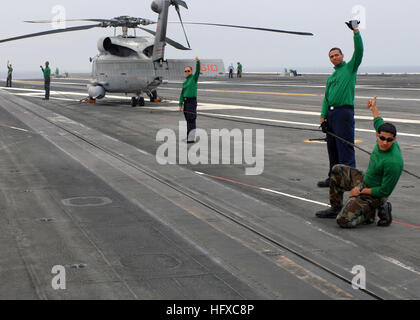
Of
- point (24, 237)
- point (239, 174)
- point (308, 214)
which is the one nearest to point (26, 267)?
point (24, 237)

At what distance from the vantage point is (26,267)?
20.0 feet

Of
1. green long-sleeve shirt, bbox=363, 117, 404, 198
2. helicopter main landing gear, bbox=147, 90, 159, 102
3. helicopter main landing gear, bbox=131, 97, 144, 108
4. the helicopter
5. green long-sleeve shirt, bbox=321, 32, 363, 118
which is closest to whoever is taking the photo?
green long-sleeve shirt, bbox=363, 117, 404, 198

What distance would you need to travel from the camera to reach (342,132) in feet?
32.4

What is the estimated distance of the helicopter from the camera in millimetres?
25531

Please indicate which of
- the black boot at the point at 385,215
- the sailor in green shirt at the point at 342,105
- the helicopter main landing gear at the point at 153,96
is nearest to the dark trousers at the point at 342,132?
the sailor in green shirt at the point at 342,105

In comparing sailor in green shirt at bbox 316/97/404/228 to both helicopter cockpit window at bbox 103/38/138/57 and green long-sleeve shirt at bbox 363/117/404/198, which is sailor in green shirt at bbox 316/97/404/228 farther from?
helicopter cockpit window at bbox 103/38/138/57

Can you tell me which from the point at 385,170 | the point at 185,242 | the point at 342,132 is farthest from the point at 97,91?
the point at 385,170

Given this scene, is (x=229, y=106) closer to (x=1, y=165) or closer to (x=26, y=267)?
(x=1, y=165)

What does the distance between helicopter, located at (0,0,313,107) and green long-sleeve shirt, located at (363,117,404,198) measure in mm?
17441

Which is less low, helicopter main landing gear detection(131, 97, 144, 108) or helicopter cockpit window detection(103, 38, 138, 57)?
helicopter cockpit window detection(103, 38, 138, 57)

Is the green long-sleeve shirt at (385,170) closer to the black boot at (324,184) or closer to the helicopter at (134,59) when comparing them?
the black boot at (324,184)

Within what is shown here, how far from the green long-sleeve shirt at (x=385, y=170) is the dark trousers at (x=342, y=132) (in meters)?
2.23

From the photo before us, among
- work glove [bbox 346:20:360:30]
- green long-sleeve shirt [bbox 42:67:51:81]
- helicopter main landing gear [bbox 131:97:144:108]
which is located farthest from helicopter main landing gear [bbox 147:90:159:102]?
work glove [bbox 346:20:360:30]
